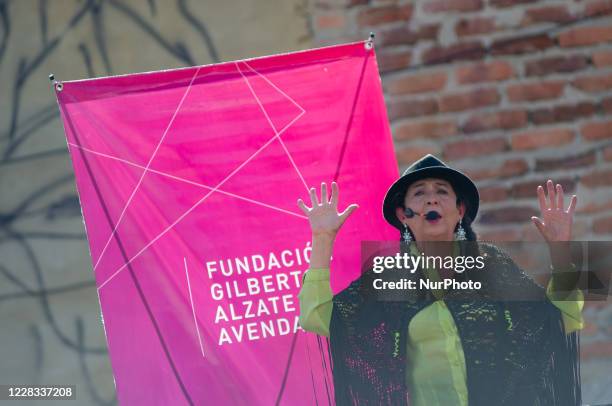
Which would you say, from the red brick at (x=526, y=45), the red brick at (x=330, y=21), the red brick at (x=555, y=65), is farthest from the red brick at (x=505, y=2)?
the red brick at (x=330, y=21)

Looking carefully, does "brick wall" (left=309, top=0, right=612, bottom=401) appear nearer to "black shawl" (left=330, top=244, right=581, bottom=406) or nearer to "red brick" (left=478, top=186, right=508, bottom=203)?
"red brick" (left=478, top=186, right=508, bottom=203)

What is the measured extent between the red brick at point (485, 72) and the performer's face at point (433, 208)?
0.86m

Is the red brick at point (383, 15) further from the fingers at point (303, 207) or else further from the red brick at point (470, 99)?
the fingers at point (303, 207)

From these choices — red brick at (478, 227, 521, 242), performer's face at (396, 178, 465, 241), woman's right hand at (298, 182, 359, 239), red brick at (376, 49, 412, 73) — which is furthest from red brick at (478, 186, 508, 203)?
woman's right hand at (298, 182, 359, 239)

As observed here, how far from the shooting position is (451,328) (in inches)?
126

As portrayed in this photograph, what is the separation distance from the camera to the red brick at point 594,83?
412 cm

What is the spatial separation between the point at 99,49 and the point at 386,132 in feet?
4.47

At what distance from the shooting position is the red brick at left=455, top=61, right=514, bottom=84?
4.11 meters

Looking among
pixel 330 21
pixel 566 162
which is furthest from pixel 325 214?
pixel 566 162

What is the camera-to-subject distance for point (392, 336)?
3211 millimetres

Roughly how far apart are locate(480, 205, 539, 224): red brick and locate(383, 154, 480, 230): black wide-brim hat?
2.24ft

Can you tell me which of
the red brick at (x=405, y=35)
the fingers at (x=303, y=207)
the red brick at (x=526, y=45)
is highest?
the red brick at (x=405, y=35)

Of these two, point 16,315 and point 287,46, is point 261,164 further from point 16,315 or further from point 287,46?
point 16,315

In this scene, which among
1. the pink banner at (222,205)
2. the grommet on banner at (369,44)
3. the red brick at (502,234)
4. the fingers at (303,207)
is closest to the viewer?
the fingers at (303,207)
